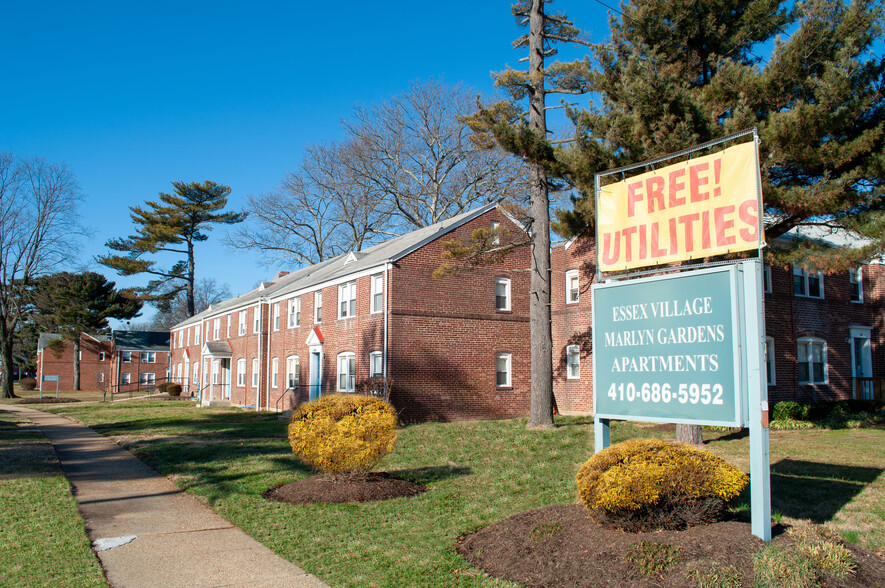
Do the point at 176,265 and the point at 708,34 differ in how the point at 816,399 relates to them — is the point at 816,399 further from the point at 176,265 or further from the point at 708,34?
the point at 176,265

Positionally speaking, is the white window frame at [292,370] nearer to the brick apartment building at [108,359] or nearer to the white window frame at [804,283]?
the white window frame at [804,283]

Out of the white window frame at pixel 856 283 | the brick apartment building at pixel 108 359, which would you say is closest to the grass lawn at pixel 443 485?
the white window frame at pixel 856 283

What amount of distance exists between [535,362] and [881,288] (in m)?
16.5

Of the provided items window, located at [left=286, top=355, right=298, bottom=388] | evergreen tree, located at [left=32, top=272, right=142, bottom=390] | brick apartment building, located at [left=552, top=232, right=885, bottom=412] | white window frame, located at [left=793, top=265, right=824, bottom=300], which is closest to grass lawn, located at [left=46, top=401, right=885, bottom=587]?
brick apartment building, located at [left=552, top=232, right=885, bottom=412]

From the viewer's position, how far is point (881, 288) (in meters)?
25.9

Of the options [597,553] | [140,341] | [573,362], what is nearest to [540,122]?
[573,362]

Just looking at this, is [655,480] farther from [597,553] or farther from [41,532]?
[41,532]

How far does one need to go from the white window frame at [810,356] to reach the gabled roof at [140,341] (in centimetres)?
6006

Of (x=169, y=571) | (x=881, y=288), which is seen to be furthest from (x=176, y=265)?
(x=169, y=571)

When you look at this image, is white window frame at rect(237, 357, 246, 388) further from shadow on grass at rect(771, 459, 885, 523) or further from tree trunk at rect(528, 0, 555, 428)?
shadow on grass at rect(771, 459, 885, 523)

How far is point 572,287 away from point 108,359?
60080 mm

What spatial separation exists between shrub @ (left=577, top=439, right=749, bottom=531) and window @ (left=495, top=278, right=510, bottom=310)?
17.8 metres

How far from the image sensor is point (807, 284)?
23938mm

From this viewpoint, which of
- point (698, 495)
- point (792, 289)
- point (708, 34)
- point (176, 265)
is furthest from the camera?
point (176, 265)
